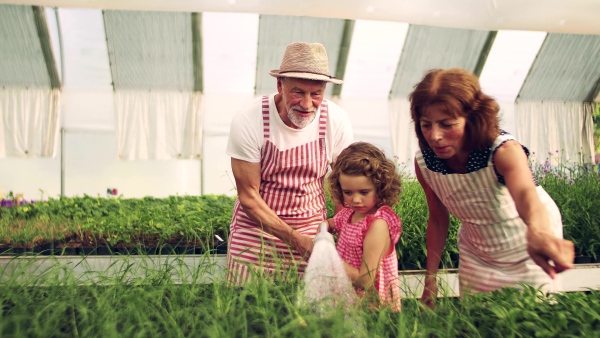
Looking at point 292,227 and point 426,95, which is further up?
point 426,95

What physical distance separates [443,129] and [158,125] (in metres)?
9.32

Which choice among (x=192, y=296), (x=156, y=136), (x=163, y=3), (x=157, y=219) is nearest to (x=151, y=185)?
(x=156, y=136)

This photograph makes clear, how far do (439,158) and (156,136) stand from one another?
9098mm

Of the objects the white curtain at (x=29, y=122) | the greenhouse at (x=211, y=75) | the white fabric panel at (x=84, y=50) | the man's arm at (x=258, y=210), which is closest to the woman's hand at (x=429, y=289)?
the man's arm at (x=258, y=210)

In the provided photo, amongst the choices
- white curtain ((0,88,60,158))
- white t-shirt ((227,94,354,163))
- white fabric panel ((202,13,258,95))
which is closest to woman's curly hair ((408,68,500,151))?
white t-shirt ((227,94,354,163))

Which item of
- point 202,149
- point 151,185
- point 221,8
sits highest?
point 221,8

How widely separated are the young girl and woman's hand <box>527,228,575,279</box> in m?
0.59

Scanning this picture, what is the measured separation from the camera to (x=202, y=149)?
10469mm

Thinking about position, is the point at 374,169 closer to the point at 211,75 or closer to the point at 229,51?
the point at 229,51

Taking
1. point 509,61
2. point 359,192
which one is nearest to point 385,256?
point 359,192

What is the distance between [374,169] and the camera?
81.4 inches

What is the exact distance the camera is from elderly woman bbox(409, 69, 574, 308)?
1.75 meters

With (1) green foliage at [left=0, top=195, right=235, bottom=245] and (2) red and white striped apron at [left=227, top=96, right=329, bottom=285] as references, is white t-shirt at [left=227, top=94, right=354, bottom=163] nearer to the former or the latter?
(2) red and white striped apron at [left=227, top=96, right=329, bottom=285]

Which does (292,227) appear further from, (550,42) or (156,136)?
(550,42)
